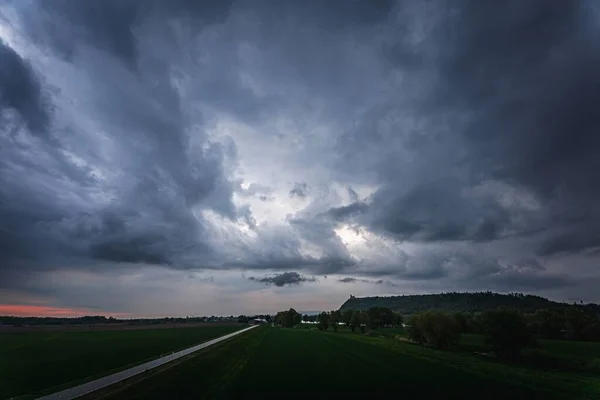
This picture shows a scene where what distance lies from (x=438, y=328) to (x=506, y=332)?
69.4ft

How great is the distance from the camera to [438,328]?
108562 millimetres

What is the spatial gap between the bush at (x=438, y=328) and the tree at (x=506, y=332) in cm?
1454

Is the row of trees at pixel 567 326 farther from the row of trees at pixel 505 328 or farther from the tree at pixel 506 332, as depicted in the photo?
the tree at pixel 506 332

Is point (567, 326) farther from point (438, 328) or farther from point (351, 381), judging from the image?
point (351, 381)

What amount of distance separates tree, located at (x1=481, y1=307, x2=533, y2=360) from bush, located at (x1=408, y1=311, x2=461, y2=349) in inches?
572

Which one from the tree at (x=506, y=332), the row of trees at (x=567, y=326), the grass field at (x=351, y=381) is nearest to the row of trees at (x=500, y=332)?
the tree at (x=506, y=332)

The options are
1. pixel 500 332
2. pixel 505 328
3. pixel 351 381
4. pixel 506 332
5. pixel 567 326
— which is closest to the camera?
pixel 351 381

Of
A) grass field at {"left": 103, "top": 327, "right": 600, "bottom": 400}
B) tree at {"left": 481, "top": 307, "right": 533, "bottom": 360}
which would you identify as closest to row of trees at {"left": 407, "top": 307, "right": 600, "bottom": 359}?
tree at {"left": 481, "top": 307, "right": 533, "bottom": 360}

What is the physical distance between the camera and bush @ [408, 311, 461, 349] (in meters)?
108

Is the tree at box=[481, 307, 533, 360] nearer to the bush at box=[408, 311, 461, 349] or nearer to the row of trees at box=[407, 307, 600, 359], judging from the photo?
the row of trees at box=[407, 307, 600, 359]

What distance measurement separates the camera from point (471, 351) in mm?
100625

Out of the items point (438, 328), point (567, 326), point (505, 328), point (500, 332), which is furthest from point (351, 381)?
point (567, 326)

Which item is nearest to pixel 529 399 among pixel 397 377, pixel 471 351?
pixel 397 377

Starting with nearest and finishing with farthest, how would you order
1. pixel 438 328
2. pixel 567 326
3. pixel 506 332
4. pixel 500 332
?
pixel 506 332 < pixel 500 332 < pixel 438 328 < pixel 567 326
